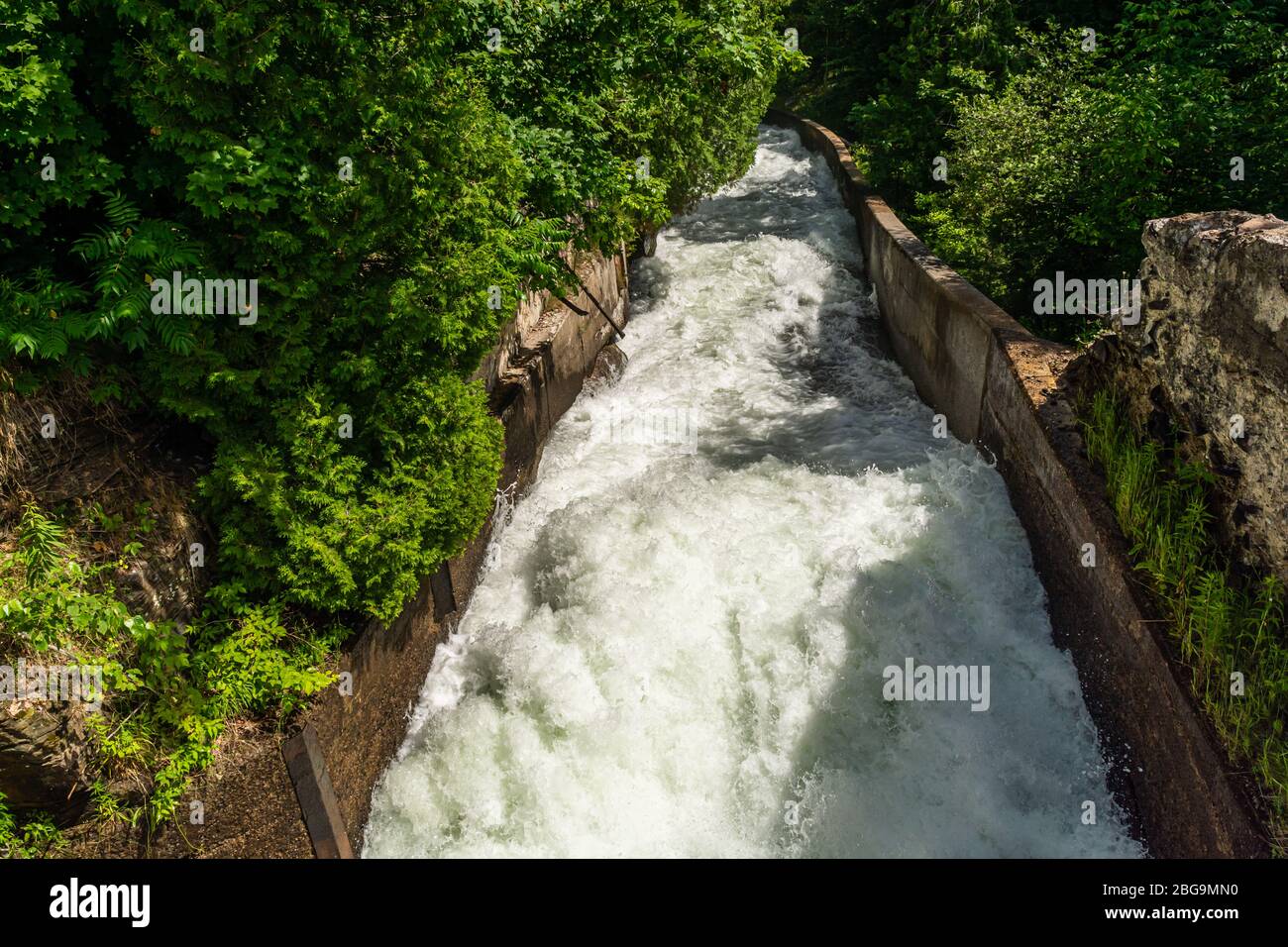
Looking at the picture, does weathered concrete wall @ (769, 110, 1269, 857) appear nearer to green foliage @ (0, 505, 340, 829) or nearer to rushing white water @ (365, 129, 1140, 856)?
rushing white water @ (365, 129, 1140, 856)

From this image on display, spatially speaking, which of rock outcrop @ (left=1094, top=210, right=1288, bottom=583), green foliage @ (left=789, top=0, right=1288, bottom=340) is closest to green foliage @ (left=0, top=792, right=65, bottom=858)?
rock outcrop @ (left=1094, top=210, right=1288, bottom=583)

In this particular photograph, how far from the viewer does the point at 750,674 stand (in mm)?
6648

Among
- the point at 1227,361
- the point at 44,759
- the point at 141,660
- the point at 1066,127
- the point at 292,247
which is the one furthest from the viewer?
the point at 1066,127

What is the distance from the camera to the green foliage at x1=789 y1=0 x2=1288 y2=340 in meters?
7.56

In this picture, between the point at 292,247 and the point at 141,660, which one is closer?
the point at 141,660

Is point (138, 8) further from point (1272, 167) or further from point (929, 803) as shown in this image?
point (1272, 167)

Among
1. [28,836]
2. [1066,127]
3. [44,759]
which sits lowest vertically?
[28,836]

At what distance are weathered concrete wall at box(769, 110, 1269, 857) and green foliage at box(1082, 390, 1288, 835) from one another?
0.13 m

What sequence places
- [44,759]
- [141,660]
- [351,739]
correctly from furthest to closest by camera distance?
[351,739]
[141,660]
[44,759]

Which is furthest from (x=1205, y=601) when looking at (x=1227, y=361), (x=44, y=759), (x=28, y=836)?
(x=28, y=836)

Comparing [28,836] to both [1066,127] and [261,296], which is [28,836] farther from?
[1066,127]

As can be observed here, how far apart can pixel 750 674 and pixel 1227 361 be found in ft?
12.9

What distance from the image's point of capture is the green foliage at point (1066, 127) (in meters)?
7.56

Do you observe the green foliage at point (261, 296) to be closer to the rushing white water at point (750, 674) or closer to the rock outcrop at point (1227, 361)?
the rushing white water at point (750, 674)
